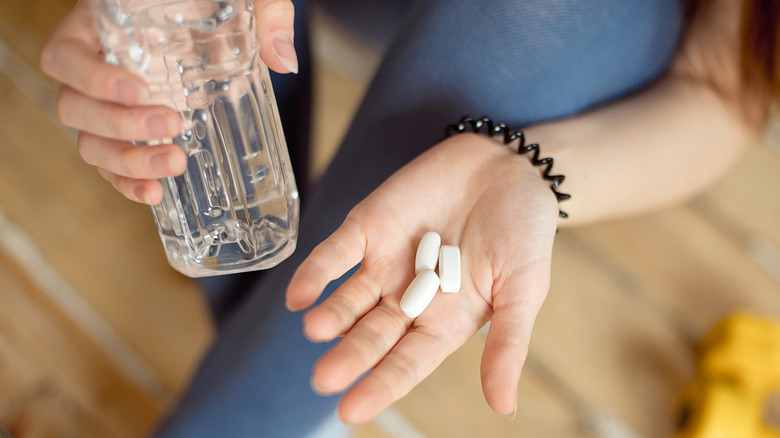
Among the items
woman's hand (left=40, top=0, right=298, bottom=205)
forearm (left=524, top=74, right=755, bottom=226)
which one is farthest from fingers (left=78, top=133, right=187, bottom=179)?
forearm (left=524, top=74, right=755, bottom=226)

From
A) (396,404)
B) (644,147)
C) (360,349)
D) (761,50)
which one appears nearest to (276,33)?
(360,349)

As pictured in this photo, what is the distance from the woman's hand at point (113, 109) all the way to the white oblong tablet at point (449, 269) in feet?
0.86

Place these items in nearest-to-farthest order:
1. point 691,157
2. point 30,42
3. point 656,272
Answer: point 691,157 → point 656,272 → point 30,42

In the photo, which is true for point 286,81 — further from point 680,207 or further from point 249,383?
point 680,207

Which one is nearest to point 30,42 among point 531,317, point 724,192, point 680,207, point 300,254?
point 300,254

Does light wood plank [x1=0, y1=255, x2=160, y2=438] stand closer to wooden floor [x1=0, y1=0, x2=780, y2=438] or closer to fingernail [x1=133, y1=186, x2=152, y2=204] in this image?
wooden floor [x1=0, y1=0, x2=780, y2=438]

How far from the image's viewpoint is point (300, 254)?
905mm

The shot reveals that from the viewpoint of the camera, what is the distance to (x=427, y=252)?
2.26 feet

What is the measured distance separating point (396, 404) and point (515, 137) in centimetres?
66

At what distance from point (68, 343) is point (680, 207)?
134cm

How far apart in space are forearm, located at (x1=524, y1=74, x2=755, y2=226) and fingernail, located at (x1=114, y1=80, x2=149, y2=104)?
0.49m

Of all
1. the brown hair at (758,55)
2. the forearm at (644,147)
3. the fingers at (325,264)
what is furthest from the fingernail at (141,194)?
the brown hair at (758,55)

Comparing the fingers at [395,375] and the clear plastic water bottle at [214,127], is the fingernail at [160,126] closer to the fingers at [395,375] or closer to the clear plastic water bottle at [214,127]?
the clear plastic water bottle at [214,127]

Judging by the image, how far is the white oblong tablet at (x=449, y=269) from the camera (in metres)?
0.67
